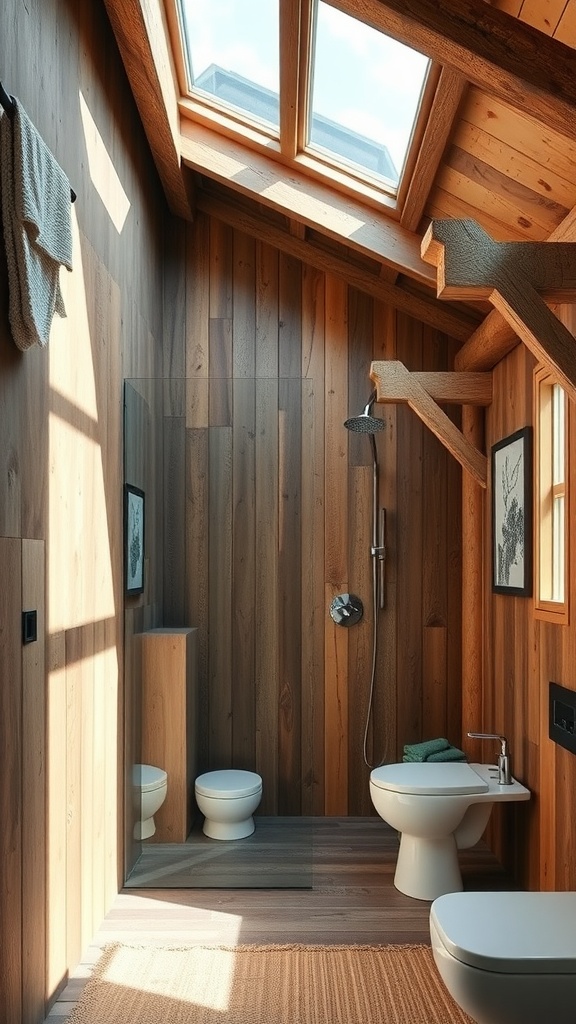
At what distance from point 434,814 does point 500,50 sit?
2.38 m

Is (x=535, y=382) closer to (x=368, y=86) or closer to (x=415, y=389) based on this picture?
(x=415, y=389)

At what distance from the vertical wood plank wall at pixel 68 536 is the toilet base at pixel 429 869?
1040 mm

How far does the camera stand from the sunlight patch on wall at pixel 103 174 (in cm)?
273

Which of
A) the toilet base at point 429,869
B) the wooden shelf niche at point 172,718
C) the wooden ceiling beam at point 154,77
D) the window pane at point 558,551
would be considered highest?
the wooden ceiling beam at point 154,77

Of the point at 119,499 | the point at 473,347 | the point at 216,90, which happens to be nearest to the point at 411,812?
the point at 119,499

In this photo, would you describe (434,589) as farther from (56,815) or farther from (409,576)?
(56,815)

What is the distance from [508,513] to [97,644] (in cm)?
165

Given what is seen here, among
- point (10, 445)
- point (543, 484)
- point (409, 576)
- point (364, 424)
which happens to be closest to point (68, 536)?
point (10, 445)

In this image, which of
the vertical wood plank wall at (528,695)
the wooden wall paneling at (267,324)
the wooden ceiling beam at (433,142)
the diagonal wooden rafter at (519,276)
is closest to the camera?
the diagonal wooden rafter at (519,276)

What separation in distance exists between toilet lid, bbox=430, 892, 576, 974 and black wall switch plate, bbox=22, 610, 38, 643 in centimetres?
117

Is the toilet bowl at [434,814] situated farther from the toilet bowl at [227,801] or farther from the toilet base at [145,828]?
the toilet base at [145,828]

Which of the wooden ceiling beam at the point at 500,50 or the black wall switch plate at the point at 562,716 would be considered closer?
the wooden ceiling beam at the point at 500,50

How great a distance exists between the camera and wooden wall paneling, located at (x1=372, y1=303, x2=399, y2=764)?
4.01 metres

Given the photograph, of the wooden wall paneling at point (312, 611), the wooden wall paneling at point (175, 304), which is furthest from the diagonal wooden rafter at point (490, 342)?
the wooden wall paneling at point (175, 304)
